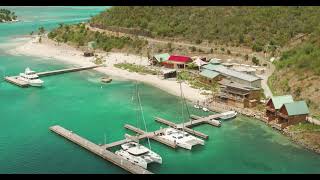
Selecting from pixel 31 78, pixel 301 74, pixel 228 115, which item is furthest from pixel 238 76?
pixel 31 78

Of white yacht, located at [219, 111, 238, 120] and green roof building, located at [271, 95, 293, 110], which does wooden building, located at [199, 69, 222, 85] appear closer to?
white yacht, located at [219, 111, 238, 120]

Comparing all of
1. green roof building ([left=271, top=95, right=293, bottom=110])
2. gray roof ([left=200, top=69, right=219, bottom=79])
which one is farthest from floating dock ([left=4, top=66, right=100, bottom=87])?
green roof building ([left=271, top=95, right=293, bottom=110])

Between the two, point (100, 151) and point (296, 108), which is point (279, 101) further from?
point (100, 151)

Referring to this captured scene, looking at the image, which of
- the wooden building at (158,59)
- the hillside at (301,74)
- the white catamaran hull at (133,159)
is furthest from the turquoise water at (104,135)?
the wooden building at (158,59)

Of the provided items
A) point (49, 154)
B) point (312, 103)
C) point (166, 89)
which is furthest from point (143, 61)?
point (49, 154)

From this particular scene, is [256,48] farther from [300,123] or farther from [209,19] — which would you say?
[300,123]

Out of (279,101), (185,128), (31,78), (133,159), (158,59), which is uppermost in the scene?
(279,101)
